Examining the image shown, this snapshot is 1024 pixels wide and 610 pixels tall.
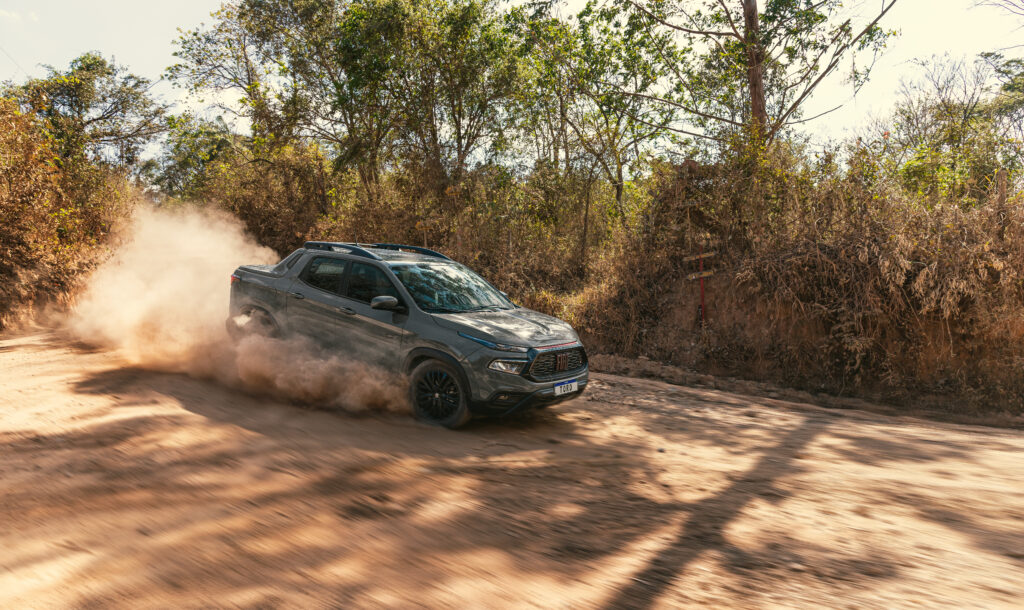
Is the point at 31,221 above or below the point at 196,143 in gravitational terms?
below

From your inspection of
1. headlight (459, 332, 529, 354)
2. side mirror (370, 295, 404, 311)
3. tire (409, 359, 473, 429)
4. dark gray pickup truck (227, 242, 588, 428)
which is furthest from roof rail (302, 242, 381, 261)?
headlight (459, 332, 529, 354)

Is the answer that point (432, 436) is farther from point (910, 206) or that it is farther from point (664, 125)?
point (664, 125)

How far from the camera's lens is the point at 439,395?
6.17 metres

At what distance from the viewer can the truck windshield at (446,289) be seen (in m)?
6.65

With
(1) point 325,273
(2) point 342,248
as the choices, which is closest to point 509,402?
(1) point 325,273

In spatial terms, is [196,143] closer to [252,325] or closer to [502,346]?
[252,325]

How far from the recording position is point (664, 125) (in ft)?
51.0

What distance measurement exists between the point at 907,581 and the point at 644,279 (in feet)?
34.8

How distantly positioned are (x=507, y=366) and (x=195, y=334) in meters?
5.70

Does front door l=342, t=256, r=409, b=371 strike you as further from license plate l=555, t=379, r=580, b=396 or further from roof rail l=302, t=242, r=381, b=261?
license plate l=555, t=379, r=580, b=396

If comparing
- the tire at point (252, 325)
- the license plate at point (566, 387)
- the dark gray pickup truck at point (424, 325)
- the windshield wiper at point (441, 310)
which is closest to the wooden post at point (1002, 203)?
the dark gray pickup truck at point (424, 325)

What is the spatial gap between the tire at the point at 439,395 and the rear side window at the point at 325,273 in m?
1.70

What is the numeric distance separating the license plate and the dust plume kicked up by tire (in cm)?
178

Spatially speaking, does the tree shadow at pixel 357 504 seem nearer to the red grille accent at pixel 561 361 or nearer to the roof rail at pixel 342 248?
the red grille accent at pixel 561 361
